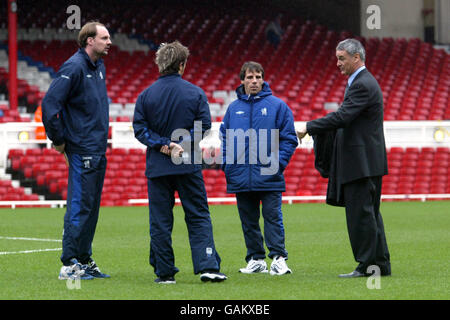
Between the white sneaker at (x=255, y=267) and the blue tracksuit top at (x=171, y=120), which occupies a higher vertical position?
the blue tracksuit top at (x=171, y=120)

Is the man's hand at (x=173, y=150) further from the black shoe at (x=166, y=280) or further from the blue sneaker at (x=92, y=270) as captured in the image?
the blue sneaker at (x=92, y=270)

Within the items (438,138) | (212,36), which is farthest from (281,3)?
(438,138)

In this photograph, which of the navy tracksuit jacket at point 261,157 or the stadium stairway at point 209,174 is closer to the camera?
the navy tracksuit jacket at point 261,157

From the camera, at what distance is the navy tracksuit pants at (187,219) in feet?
22.1

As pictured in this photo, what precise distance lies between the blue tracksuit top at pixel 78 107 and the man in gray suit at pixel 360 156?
169 centimetres

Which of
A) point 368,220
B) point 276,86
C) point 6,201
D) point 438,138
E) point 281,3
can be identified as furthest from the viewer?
point 281,3

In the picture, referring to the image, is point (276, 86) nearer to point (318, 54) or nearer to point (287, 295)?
point (318, 54)

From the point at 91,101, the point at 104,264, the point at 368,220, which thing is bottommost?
the point at 104,264

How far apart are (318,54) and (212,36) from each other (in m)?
3.49

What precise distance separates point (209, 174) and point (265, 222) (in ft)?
39.4

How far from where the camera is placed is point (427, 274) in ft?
24.1

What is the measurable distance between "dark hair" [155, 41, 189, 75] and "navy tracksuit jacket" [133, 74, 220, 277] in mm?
64
